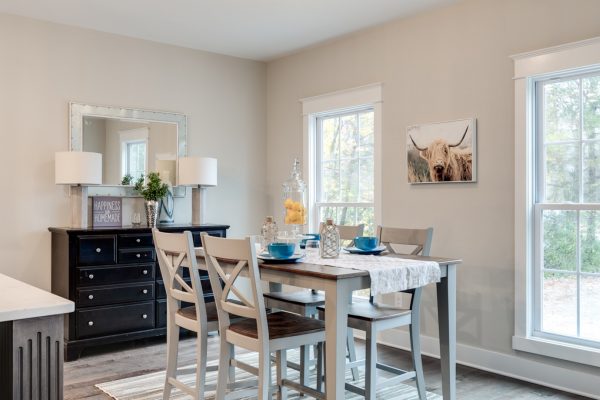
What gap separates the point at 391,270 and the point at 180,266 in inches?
43.8

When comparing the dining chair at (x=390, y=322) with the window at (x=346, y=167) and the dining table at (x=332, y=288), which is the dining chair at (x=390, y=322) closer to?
the dining table at (x=332, y=288)

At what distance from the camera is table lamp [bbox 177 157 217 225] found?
15.9 ft

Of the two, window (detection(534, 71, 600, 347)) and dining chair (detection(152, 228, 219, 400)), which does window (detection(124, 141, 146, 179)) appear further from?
window (detection(534, 71, 600, 347))

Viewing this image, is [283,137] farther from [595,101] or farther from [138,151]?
[595,101]

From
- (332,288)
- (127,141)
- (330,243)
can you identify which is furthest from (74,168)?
(332,288)

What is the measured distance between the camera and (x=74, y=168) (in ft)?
13.8

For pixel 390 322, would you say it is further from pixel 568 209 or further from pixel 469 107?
pixel 469 107

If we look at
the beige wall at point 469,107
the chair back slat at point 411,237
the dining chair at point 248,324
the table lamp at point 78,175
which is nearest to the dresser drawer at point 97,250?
the table lamp at point 78,175

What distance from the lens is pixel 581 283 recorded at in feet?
11.2

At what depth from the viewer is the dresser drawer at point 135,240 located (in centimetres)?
434

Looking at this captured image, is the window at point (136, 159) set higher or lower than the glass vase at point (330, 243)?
higher

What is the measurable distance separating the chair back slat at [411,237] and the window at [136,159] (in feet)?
7.68

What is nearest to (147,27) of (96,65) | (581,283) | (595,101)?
(96,65)

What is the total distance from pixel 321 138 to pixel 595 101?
2.49 metres
